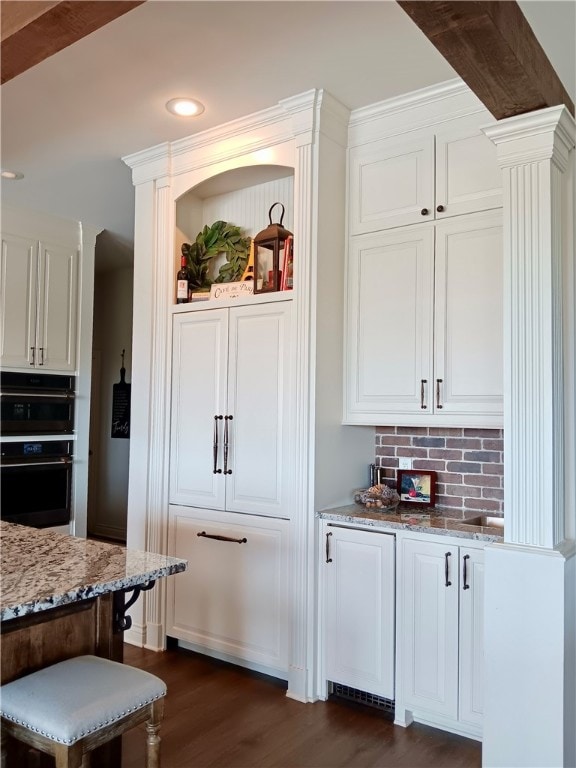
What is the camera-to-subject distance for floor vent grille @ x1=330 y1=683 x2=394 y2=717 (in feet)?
9.08

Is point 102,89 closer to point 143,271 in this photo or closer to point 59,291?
point 143,271

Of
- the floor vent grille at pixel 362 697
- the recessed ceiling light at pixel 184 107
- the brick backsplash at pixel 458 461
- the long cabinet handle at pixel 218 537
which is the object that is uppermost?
the recessed ceiling light at pixel 184 107

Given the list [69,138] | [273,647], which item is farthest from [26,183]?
[273,647]

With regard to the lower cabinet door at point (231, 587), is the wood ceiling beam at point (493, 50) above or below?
above

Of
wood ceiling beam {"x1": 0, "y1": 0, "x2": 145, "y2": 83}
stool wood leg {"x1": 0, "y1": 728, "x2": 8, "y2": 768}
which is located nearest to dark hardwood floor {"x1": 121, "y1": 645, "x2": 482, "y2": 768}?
stool wood leg {"x1": 0, "y1": 728, "x2": 8, "y2": 768}

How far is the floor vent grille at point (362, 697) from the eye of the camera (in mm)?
2768

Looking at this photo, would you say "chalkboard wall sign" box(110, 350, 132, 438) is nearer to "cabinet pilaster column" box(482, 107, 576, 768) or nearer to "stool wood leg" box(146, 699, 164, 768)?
"stool wood leg" box(146, 699, 164, 768)

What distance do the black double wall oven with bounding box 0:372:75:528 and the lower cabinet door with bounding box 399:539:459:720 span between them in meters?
2.86

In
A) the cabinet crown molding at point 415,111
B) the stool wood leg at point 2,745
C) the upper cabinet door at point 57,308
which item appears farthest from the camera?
the upper cabinet door at point 57,308

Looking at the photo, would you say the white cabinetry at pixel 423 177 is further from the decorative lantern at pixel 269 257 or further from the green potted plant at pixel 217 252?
the green potted plant at pixel 217 252

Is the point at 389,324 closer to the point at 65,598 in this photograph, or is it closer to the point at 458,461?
the point at 458,461

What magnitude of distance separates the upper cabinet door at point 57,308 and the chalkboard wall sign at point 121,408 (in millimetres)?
1519

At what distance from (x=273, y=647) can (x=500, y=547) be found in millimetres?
1457

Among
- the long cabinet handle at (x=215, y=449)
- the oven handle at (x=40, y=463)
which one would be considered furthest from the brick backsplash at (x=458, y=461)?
the oven handle at (x=40, y=463)
